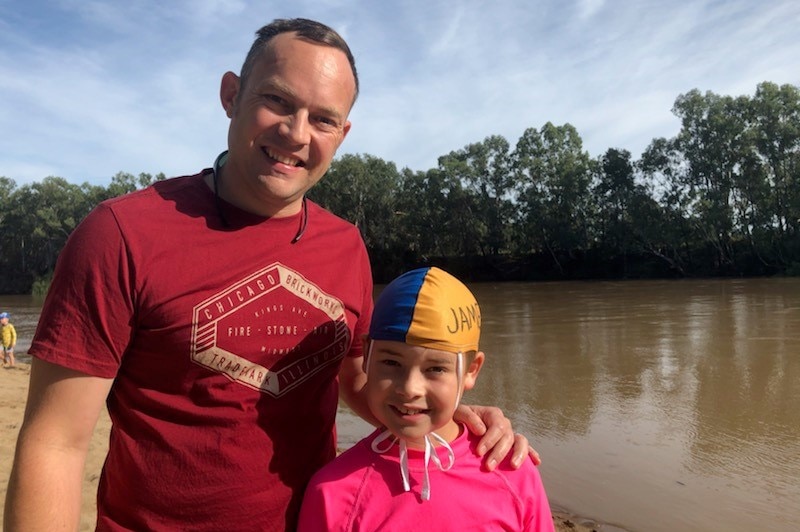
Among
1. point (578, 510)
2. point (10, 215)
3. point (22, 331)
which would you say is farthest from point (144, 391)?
point (10, 215)

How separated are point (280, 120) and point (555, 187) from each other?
131 ft

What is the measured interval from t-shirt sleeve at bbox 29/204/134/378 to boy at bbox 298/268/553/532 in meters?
0.71

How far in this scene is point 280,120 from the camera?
1.73m

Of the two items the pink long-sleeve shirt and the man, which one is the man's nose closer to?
the man

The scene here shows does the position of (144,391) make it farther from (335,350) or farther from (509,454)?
(509,454)

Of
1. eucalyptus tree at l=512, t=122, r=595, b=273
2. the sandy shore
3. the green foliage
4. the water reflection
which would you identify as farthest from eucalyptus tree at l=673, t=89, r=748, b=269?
the green foliage

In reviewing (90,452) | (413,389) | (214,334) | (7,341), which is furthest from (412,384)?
(7,341)

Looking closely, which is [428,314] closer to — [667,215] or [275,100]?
[275,100]

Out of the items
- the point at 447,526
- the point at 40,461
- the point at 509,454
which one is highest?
the point at 40,461

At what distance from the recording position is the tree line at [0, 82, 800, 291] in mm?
33312

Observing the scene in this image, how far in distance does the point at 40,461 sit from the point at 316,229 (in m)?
0.97

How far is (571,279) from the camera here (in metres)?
40.1

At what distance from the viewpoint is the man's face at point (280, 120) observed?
1721mm

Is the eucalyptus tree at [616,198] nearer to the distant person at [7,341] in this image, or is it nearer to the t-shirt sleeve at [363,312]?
the distant person at [7,341]
